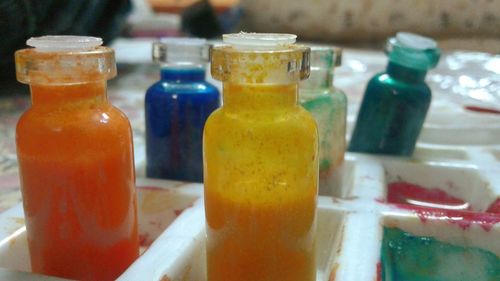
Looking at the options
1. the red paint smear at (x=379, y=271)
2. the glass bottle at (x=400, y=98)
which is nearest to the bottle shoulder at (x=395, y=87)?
the glass bottle at (x=400, y=98)

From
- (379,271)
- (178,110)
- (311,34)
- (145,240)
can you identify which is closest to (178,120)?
(178,110)

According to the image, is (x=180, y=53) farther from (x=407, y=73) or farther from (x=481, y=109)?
(x=481, y=109)

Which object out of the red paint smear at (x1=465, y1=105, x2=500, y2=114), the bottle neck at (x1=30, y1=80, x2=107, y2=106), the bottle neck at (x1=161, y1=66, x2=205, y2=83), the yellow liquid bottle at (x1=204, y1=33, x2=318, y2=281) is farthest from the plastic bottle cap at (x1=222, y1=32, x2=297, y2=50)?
the red paint smear at (x1=465, y1=105, x2=500, y2=114)

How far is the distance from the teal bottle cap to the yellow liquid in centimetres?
29

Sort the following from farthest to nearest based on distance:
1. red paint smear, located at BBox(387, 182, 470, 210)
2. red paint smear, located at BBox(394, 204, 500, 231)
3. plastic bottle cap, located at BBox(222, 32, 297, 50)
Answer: red paint smear, located at BBox(387, 182, 470, 210) < red paint smear, located at BBox(394, 204, 500, 231) < plastic bottle cap, located at BBox(222, 32, 297, 50)

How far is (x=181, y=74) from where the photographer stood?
0.53 m

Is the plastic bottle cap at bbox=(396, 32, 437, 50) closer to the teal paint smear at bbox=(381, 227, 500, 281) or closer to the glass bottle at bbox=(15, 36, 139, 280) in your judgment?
the teal paint smear at bbox=(381, 227, 500, 281)

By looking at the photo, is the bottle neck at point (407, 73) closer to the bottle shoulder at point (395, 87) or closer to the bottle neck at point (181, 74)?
the bottle shoulder at point (395, 87)

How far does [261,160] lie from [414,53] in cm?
32

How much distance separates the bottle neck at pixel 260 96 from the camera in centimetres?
33

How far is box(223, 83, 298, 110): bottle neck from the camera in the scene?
33cm

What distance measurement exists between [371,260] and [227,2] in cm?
158

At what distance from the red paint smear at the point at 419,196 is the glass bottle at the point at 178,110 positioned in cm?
21

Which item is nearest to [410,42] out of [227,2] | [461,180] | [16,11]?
[461,180]
